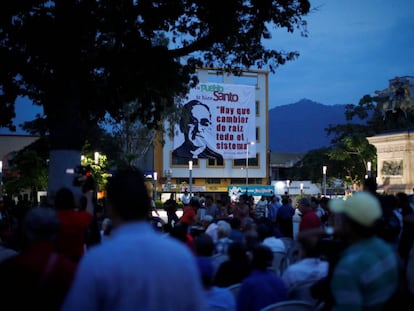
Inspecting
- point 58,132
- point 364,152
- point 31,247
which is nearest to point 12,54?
point 58,132

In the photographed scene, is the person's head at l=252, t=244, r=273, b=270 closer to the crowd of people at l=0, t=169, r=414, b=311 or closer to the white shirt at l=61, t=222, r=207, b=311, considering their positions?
the crowd of people at l=0, t=169, r=414, b=311

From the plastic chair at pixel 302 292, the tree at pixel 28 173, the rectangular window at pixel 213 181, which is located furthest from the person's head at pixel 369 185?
the rectangular window at pixel 213 181

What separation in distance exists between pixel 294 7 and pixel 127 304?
38.8 ft

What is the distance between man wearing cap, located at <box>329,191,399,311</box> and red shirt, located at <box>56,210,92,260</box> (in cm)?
344

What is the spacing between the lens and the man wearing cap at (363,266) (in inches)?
112

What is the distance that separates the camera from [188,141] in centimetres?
5797

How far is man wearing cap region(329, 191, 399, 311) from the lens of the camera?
112 inches

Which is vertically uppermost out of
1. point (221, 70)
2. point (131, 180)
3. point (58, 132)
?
point (221, 70)

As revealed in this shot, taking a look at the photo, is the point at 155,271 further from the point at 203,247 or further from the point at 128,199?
the point at 203,247

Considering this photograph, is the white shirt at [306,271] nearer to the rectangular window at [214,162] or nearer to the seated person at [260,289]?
the seated person at [260,289]

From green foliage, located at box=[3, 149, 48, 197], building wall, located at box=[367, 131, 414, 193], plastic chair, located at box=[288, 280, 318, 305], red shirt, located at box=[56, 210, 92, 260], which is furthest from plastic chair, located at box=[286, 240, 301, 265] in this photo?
green foliage, located at box=[3, 149, 48, 197]

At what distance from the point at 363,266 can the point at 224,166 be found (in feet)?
195

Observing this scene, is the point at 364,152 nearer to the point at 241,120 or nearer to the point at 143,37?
the point at 241,120

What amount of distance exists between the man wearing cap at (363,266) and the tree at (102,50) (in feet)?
27.0
